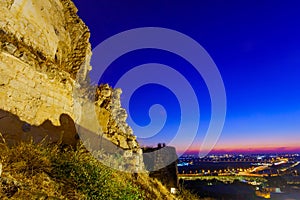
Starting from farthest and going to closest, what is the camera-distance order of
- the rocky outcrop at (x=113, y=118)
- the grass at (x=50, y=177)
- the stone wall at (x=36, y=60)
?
the rocky outcrop at (x=113, y=118)
the stone wall at (x=36, y=60)
the grass at (x=50, y=177)

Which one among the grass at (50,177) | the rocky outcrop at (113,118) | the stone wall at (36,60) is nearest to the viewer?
the grass at (50,177)

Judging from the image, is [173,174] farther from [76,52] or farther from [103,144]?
[76,52]

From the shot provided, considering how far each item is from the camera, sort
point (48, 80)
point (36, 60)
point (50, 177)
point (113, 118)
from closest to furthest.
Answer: point (50, 177), point (36, 60), point (48, 80), point (113, 118)

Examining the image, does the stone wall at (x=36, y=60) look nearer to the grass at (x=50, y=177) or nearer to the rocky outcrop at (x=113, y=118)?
the grass at (x=50, y=177)

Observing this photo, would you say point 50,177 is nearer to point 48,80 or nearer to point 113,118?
point 48,80

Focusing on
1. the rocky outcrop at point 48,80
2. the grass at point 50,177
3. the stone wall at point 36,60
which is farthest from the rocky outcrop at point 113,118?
the grass at point 50,177

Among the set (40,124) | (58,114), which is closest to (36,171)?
(40,124)

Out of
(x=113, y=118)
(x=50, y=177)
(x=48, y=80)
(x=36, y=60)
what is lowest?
(x=50, y=177)

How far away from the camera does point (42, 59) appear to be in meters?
6.38

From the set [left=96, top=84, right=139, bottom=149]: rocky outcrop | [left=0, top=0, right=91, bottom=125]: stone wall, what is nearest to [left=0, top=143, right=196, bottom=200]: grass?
[left=0, top=0, right=91, bottom=125]: stone wall

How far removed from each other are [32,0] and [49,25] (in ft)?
3.03

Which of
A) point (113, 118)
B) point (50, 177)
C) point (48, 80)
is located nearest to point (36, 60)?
point (48, 80)

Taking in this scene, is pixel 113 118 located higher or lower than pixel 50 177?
higher

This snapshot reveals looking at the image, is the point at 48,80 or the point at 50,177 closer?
the point at 50,177
